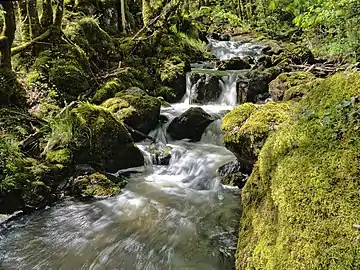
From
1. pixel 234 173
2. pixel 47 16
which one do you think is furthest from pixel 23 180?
pixel 47 16

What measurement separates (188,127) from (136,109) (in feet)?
4.88

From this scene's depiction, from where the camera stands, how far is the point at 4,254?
397 cm

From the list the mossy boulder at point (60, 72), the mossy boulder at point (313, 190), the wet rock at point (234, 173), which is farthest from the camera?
the mossy boulder at point (60, 72)

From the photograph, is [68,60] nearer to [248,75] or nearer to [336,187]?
[248,75]

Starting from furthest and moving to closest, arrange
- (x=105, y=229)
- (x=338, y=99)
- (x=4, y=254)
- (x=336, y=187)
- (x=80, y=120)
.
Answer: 1. (x=80, y=120)
2. (x=105, y=229)
3. (x=4, y=254)
4. (x=338, y=99)
5. (x=336, y=187)

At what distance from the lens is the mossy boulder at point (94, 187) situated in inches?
221

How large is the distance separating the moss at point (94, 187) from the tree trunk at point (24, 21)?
510 cm

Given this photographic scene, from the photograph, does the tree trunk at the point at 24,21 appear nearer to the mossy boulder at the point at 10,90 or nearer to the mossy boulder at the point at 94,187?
the mossy boulder at the point at 10,90

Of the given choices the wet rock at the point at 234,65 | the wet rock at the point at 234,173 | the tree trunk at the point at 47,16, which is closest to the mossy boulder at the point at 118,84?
the tree trunk at the point at 47,16

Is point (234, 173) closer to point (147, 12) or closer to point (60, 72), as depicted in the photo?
point (60, 72)

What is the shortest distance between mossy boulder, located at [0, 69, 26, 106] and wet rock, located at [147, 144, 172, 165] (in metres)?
3.09

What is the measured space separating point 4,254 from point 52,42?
6.55m

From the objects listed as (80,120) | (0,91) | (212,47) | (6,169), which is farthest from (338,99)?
(212,47)

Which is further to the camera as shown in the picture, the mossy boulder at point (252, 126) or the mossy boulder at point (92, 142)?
the mossy boulder at point (92, 142)
